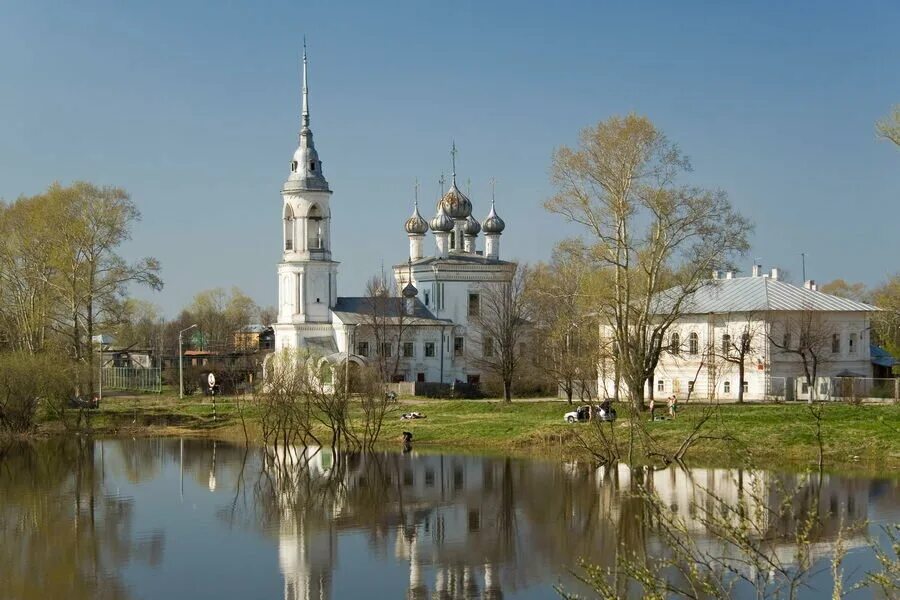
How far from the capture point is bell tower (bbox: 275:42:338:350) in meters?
58.7

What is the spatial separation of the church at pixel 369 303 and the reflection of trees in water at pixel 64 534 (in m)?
25.7

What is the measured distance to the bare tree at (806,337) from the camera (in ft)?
146

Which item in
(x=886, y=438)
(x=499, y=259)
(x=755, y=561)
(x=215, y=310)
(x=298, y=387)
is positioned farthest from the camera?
(x=215, y=310)

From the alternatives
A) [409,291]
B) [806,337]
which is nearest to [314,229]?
[409,291]

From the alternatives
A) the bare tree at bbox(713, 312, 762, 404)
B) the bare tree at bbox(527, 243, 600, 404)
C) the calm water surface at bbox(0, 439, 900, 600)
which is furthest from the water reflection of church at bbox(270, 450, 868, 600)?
the bare tree at bbox(713, 312, 762, 404)

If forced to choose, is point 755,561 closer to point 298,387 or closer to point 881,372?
point 298,387

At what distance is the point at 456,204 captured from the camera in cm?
6938

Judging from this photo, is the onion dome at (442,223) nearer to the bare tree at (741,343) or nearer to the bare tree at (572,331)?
the bare tree at (572,331)

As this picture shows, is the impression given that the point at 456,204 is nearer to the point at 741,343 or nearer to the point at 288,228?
the point at 288,228

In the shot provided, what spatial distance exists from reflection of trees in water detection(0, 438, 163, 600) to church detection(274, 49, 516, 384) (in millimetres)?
25689

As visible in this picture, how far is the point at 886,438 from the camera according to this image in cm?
3034

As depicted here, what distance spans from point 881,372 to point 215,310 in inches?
3160

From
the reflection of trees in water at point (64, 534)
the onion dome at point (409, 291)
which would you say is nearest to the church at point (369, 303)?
the onion dome at point (409, 291)

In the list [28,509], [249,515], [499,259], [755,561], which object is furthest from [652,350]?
[499,259]
